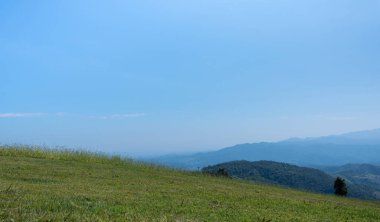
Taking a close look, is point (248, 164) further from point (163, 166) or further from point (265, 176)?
point (163, 166)

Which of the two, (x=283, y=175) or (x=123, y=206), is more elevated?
(x=123, y=206)

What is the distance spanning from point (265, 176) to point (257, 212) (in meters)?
77.6

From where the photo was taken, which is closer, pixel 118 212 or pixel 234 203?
pixel 118 212

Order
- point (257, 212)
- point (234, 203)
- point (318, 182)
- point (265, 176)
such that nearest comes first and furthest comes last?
point (257, 212) → point (234, 203) → point (265, 176) → point (318, 182)

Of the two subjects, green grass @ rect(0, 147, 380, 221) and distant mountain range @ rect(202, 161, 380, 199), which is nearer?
green grass @ rect(0, 147, 380, 221)

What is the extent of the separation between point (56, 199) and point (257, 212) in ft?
18.8

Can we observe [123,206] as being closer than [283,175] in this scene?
Yes

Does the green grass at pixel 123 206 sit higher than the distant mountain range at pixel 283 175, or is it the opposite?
the green grass at pixel 123 206

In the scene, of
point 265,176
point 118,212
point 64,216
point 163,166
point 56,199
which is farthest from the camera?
point 265,176

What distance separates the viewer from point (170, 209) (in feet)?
39.4

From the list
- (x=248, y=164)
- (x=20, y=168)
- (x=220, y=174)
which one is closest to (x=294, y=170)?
(x=248, y=164)

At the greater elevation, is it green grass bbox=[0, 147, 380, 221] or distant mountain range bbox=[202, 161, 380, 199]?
green grass bbox=[0, 147, 380, 221]

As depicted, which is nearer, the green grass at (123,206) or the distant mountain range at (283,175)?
the green grass at (123,206)

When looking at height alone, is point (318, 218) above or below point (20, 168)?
below
